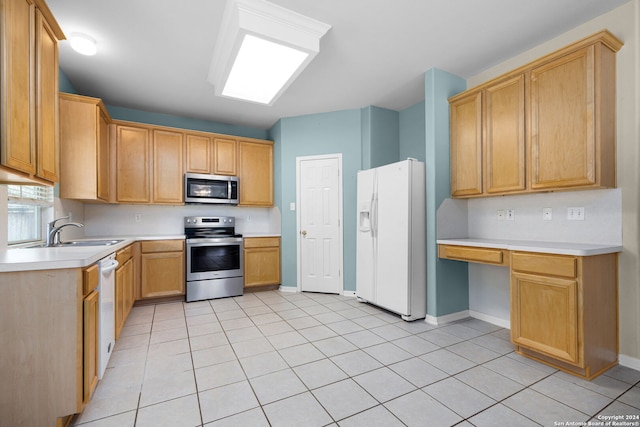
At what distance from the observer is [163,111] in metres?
4.40

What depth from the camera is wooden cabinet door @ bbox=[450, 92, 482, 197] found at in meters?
2.98

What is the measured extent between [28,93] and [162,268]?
105 inches

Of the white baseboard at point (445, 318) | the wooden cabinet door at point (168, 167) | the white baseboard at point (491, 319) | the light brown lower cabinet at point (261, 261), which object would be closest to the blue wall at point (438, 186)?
the white baseboard at point (445, 318)

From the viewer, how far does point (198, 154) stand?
4.43m

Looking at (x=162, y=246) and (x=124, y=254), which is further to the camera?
(x=162, y=246)

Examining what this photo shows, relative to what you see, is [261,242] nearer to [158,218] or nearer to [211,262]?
[211,262]

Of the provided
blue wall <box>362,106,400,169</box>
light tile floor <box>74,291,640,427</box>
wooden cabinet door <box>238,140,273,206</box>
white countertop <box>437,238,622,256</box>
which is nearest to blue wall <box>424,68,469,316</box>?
light tile floor <box>74,291,640,427</box>

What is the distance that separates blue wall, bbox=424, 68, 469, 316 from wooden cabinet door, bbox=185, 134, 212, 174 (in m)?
3.12

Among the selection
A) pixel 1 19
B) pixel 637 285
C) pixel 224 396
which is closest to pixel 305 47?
pixel 1 19

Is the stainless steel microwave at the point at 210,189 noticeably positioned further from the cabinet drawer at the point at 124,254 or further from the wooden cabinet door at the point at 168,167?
the cabinet drawer at the point at 124,254

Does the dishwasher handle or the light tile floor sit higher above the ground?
the dishwasher handle

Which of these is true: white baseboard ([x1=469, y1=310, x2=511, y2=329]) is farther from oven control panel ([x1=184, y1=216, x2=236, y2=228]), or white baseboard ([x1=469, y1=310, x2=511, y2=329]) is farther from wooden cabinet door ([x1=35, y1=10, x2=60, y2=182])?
wooden cabinet door ([x1=35, y1=10, x2=60, y2=182])

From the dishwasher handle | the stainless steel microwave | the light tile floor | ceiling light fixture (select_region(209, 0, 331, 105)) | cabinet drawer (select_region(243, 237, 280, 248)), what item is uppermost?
ceiling light fixture (select_region(209, 0, 331, 105))

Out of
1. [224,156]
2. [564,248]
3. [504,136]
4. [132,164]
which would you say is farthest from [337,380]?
[132,164]
